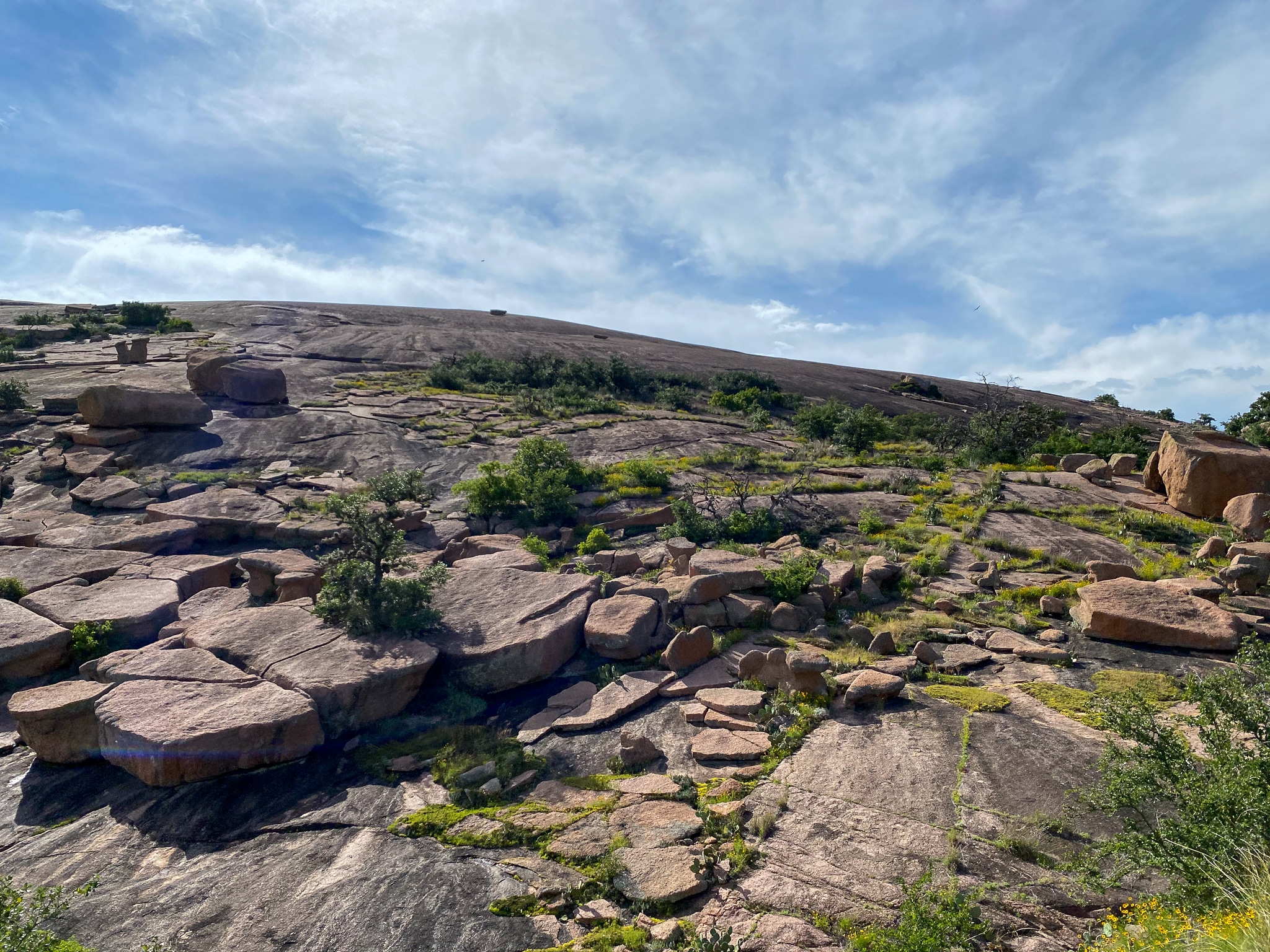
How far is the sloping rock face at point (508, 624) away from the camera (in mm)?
7238

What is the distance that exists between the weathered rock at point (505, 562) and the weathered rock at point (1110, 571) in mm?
7340

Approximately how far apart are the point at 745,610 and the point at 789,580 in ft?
2.62

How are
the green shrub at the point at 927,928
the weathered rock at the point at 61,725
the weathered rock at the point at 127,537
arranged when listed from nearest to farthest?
the green shrub at the point at 927,928 < the weathered rock at the point at 61,725 < the weathered rock at the point at 127,537

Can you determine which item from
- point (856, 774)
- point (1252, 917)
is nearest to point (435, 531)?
point (856, 774)

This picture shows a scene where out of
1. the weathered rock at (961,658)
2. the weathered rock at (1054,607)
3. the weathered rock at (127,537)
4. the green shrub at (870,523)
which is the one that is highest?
the green shrub at (870,523)

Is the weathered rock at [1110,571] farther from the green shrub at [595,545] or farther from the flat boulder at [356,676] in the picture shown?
the flat boulder at [356,676]

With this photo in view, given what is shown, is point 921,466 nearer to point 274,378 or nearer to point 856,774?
point 856,774

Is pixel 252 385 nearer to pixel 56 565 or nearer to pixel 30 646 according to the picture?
pixel 56 565

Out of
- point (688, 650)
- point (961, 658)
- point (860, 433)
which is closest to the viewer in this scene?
point (961, 658)

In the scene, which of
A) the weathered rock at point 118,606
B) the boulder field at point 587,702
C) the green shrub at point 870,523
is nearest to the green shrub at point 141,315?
the boulder field at point 587,702

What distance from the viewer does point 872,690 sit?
19.8 feet

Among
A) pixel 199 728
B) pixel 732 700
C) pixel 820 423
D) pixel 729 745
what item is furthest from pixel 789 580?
pixel 820 423

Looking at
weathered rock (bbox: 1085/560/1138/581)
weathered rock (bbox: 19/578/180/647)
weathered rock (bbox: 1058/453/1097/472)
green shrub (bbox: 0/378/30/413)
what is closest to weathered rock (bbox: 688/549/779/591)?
weathered rock (bbox: 1085/560/1138/581)

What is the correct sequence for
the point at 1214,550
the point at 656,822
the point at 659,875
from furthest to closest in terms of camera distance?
the point at 1214,550, the point at 656,822, the point at 659,875
